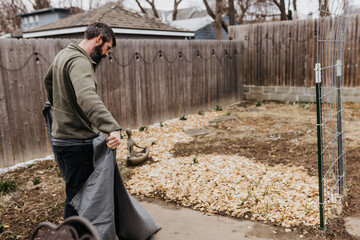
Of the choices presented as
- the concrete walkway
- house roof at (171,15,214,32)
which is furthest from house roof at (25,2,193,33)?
house roof at (171,15,214,32)

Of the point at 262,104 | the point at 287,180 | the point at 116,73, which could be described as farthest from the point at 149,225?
the point at 262,104

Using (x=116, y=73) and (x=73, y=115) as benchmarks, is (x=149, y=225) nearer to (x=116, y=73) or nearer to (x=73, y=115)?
(x=73, y=115)

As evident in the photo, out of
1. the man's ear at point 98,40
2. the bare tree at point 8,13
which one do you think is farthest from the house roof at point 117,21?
the man's ear at point 98,40

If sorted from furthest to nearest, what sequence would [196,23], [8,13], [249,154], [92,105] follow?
[196,23]
[8,13]
[249,154]
[92,105]

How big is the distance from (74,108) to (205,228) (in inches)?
71.4

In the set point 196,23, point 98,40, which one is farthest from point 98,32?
point 196,23

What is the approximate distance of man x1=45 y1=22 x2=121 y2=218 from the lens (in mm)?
2732

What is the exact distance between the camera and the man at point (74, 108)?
2.73 m

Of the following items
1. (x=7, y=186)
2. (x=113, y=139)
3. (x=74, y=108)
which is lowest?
(x=7, y=186)

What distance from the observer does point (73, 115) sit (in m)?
2.85

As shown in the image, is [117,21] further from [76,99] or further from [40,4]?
[40,4]

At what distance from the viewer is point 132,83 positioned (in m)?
8.01

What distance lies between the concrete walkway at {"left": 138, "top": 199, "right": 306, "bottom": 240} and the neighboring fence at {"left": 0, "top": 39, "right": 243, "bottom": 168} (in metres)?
3.08

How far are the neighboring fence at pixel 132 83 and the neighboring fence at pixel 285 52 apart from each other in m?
0.46
